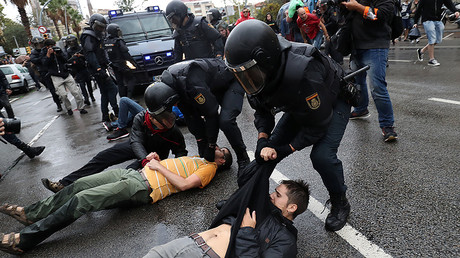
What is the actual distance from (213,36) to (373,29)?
2825 mm

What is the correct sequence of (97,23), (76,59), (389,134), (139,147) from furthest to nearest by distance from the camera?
(76,59) → (97,23) → (389,134) → (139,147)

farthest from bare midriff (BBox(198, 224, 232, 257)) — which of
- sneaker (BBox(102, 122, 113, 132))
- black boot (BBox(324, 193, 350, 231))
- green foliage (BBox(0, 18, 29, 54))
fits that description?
green foliage (BBox(0, 18, 29, 54))

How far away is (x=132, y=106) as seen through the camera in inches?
207

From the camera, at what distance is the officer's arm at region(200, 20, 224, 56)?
5.43 meters

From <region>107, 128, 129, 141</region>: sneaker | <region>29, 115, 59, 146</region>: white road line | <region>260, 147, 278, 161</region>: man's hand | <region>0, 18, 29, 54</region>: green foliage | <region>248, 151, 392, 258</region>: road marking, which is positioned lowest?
<region>29, 115, 59, 146</region>: white road line

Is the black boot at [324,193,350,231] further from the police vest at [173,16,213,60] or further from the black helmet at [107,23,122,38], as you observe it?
the black helmet at [107,23,122,38]

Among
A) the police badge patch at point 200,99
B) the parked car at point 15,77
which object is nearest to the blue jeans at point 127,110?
the police badge patch at point 200,99

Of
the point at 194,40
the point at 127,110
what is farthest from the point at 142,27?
the point at 127,110

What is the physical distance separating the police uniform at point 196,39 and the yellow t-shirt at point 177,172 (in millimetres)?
2839

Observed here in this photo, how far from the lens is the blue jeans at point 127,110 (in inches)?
206

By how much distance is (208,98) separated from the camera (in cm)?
311

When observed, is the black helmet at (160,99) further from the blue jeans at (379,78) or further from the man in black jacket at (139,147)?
the blue jeans at (379,78)

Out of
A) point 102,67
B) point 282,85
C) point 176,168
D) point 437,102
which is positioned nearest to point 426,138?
point 437,102

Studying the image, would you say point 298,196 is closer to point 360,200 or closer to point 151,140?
point 360,200
